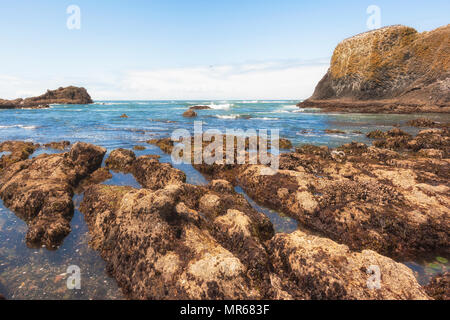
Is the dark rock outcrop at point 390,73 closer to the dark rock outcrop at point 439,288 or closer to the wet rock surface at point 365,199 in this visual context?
the wet rock surface at point 365,199

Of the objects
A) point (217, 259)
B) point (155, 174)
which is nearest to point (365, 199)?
point (217, 259)

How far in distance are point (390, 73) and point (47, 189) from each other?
103 m

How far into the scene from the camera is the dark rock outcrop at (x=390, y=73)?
2473 inches

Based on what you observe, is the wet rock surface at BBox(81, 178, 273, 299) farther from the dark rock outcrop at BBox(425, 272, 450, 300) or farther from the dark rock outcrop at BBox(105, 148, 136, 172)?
the dark rock outcrop at BBox(105, 148, 136, 172)

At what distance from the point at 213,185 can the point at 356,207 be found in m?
6.34

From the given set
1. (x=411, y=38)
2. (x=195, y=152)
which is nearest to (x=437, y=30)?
(x=411, y=38)

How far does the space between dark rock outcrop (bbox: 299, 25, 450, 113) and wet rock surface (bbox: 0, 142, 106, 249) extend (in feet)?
240

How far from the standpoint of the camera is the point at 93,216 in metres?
8.59

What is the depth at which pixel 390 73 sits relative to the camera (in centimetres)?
7788

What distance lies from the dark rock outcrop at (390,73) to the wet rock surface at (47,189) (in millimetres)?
73004

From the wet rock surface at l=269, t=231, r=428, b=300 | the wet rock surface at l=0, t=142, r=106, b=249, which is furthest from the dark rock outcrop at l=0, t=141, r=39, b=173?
the wet rock surface at l=269, t=231, r=428, b=300

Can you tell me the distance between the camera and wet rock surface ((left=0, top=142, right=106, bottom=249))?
766 centimetres

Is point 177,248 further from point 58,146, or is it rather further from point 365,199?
point 58,146
